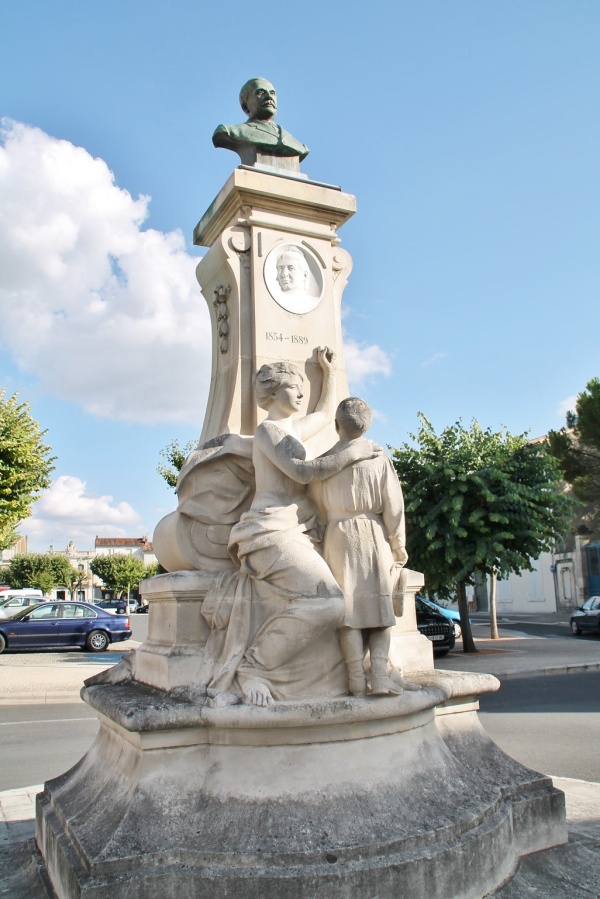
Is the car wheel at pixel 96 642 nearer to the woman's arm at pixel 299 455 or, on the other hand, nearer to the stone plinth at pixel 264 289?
the stone plinth at pixel 264 289

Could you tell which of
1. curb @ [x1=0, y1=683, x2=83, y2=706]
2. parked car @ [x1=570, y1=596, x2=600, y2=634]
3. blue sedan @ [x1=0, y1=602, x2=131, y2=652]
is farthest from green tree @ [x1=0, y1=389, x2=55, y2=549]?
parked car @ [x1=570, y1=596, x2=600, y2=634]

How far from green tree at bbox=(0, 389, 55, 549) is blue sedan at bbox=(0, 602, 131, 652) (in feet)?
8.19

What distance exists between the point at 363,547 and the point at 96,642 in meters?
17.3

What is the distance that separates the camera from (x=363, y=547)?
12.1 ft

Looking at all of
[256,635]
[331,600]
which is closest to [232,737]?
[256,635]

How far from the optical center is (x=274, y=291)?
15.8ft

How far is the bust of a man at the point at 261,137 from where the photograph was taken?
5.30 metres

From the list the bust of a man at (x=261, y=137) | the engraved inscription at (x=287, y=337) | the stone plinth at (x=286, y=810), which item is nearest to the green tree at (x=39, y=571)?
the bust of a man at (x=261, y=137)

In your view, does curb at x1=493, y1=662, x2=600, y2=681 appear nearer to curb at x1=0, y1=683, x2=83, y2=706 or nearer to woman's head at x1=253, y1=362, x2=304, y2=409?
curb at x1=0, y1=683, x2=83, y2=706

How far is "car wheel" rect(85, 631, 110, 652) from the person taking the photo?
19.3 m

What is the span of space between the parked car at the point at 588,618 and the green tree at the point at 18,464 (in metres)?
16.3

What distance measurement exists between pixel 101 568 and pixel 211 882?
63999mm

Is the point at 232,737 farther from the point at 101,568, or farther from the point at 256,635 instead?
the point at 101,568

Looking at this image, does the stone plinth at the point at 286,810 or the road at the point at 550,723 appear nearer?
the stone plinth at the point at 286,810
